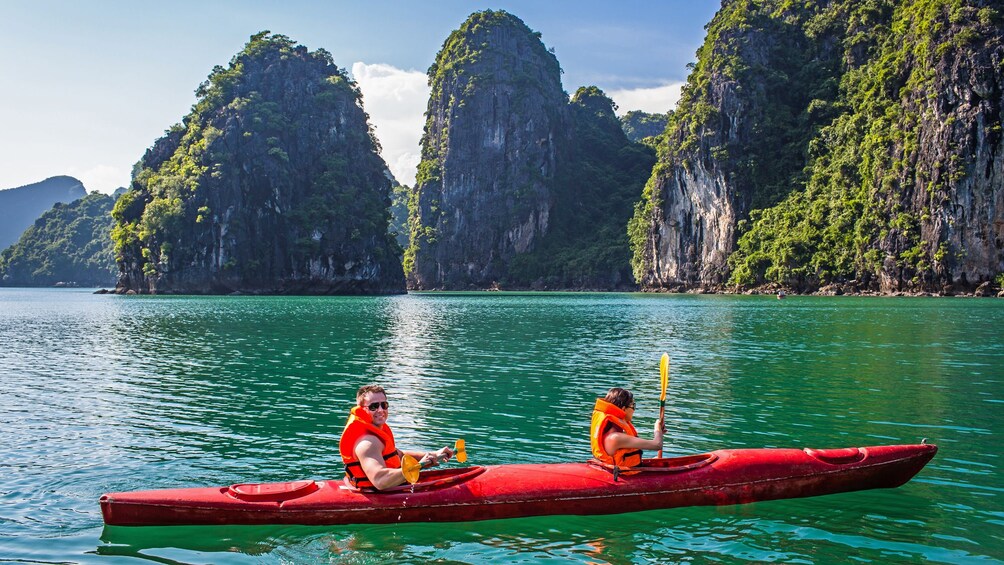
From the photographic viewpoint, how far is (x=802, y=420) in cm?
1473

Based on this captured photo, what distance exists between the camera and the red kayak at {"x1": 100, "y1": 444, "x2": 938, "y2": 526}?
338 inches

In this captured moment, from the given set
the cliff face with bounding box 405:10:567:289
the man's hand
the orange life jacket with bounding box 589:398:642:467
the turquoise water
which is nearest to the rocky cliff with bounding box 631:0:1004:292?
the cliff face with bounding box 405:10:567:289

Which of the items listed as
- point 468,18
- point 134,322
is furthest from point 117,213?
point 468,18

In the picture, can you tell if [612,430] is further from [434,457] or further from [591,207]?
[591,207]

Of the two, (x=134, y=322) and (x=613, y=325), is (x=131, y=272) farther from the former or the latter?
(x=613, y=325)

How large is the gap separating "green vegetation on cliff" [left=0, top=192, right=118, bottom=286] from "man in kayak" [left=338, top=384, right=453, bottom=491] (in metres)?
193

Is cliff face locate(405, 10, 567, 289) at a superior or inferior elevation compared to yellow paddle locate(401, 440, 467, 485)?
superior

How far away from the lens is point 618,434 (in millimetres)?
9102

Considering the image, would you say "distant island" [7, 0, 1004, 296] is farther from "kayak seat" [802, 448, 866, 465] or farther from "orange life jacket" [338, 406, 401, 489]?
"orange life jacket" [338, 406, 401, 489]

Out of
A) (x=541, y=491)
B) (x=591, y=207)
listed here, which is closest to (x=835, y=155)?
(x=591, y=207)

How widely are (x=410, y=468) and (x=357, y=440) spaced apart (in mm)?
678

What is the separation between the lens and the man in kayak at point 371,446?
8492 mm

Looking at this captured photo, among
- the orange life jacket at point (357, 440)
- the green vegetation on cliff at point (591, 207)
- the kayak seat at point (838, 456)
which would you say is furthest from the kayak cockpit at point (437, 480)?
the green vegetation on cliff at point (591, 207)

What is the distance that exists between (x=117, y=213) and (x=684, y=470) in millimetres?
113418
